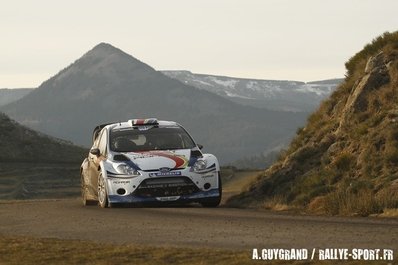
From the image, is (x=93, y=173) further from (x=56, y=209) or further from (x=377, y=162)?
(x=377, y=162)

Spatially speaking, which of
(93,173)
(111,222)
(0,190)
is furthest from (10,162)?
(111,222)

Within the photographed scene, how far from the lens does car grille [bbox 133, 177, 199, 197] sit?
17.4m

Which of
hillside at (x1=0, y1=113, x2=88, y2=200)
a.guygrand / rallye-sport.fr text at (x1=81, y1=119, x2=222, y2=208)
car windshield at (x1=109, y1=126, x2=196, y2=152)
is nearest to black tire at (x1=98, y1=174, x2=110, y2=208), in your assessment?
a.guygrand / rallye-sport.fr text at (x1=81, y1=119, x2=222, y2=208)

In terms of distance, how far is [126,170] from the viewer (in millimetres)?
17391

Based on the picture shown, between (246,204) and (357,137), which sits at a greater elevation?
(357,137)

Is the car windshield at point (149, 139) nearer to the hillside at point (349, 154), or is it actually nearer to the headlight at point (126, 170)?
the headlight at point (126, 170)

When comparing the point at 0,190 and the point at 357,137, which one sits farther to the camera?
the point at 0,190

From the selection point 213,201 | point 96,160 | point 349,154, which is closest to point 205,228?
point 213,201

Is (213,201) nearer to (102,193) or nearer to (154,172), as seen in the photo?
(154,172)

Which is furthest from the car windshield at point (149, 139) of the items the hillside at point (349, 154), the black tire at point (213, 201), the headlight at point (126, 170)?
the hillside at point (349, 154)

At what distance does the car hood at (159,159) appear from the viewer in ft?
56.9

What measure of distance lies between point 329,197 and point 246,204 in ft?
11.4

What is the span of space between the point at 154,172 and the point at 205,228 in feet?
13.8

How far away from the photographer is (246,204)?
762 inches
